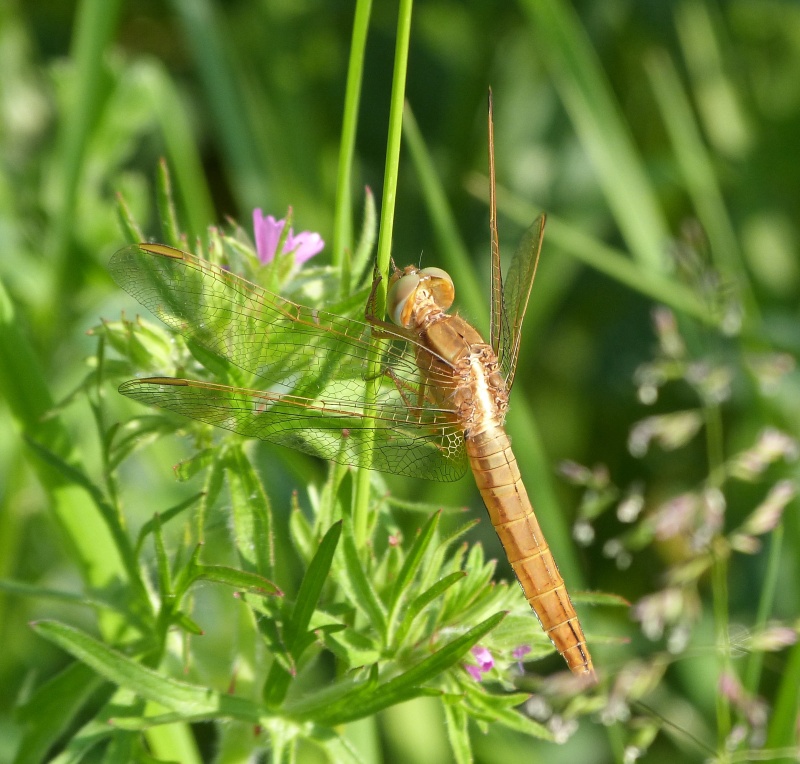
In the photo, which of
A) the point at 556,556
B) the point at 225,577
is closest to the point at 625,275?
the point at 556,556

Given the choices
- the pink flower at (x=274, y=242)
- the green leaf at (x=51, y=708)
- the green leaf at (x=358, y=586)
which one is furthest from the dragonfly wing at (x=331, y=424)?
the green leaf at (x=51, y=708)

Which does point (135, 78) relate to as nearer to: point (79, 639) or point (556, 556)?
point (556, 556)

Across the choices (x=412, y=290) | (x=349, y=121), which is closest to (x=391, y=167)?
(x=349, y=121)

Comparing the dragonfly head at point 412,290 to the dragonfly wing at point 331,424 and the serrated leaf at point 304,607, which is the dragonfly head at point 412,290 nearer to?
the dragonfly wing at point 331,424

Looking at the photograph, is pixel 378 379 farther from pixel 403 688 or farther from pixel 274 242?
pixel 403 688

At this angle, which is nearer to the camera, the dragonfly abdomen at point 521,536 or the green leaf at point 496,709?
the green leaf at point 496,709

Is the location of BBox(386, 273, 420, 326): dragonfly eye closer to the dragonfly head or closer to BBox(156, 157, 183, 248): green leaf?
the dragonfly head

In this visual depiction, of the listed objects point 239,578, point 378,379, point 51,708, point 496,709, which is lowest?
point 496,709
